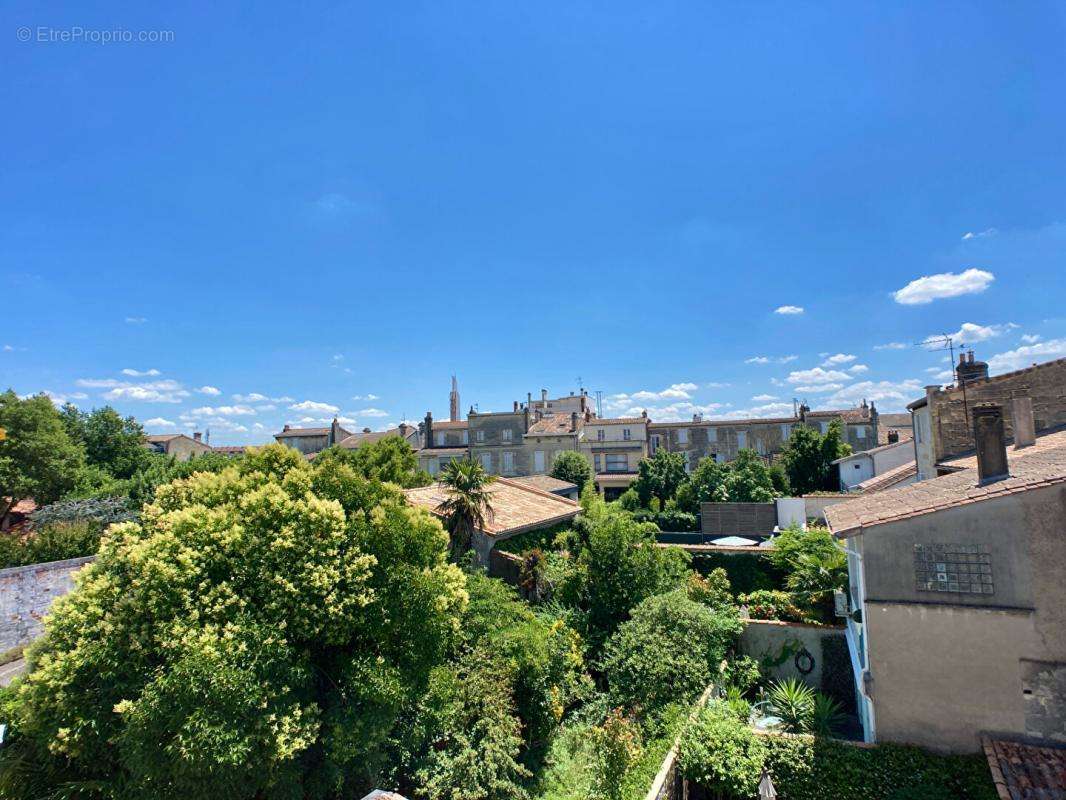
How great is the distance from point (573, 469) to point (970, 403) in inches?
1225

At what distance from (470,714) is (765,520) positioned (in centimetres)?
2184

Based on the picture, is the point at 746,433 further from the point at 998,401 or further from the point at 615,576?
the point at 615,576

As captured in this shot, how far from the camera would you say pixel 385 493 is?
12336 millimetres

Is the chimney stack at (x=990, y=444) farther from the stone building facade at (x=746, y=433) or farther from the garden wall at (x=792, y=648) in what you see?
the stone building facade at (x=746, y=433)

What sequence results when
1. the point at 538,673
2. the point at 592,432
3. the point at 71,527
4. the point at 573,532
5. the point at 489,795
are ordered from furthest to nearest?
the point at 592,432 → the point at 71,527 → the point at 573,532 → the point at 538,673 → the point at 489,795

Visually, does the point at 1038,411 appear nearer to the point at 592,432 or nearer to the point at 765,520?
the point at 765,520

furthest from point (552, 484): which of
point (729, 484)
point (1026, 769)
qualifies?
point (1026, 769)

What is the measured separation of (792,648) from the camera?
1563 centimetres

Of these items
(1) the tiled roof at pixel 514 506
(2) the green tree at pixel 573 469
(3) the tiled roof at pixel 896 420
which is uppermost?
(3) the tiled roof at pixel 896 420

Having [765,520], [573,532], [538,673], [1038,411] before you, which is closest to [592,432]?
[765,520]

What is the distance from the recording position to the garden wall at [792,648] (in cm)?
1520

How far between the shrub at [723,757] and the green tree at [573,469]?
3521 centimetres

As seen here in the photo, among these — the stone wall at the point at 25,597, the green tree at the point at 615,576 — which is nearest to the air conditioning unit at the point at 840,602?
the green tree at the point at 615,576

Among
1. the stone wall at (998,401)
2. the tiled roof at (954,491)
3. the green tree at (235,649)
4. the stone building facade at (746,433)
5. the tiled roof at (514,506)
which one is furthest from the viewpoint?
the stone building facade at (746,433)
